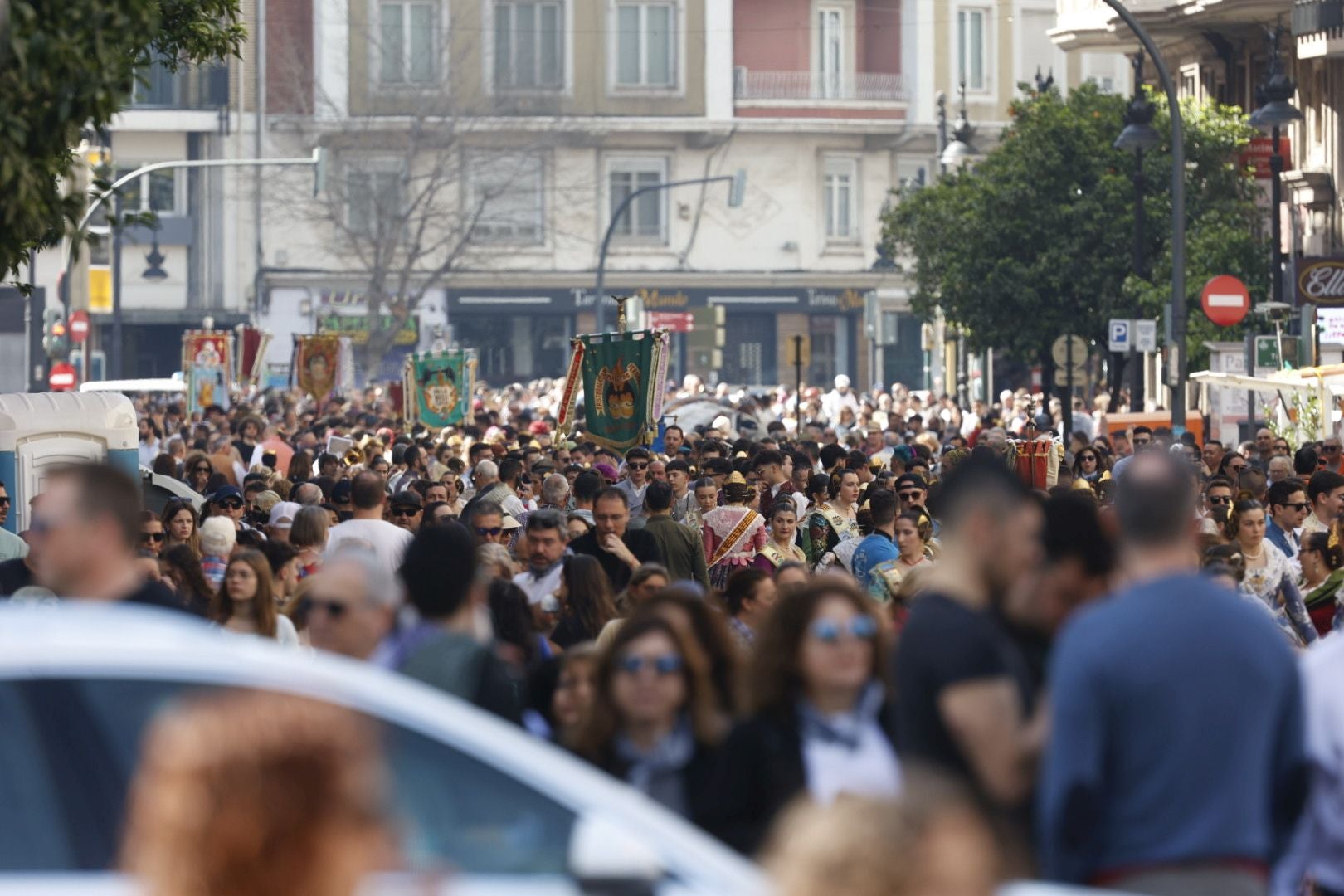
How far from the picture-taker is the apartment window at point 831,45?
6397 cm

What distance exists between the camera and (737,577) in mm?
9125

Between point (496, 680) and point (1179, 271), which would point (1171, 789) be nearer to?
point (496, 680)

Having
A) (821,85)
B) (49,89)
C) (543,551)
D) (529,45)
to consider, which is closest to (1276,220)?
(543,551)

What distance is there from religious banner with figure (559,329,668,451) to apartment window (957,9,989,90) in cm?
4375

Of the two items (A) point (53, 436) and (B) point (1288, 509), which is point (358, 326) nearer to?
(A) point (53, 436)

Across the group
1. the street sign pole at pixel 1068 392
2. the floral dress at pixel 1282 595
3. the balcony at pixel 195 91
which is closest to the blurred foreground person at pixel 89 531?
the floral dress at pixel 1282 595

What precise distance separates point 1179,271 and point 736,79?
37059 mm

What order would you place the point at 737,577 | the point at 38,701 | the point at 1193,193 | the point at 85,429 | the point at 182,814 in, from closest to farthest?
1. the point at 182,814
2. the point at 38,701
3. the point at 737,577
4. the point at 85,429
5. the point at 1193,193

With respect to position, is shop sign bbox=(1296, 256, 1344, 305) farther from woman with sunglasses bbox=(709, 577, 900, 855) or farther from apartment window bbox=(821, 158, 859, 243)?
apartment window bbox=(821, 158, 859, 243)

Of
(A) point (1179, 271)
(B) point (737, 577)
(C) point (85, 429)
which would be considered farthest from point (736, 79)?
(B) point (737, 577)

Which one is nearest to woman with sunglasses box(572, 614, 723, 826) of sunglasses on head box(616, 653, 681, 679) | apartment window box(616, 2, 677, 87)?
sunglasses on head box(616, 653, 681, 679)

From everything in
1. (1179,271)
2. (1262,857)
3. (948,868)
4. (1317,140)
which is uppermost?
(1317,140)

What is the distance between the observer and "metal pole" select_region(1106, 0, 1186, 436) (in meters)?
26.3

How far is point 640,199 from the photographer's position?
207ft
